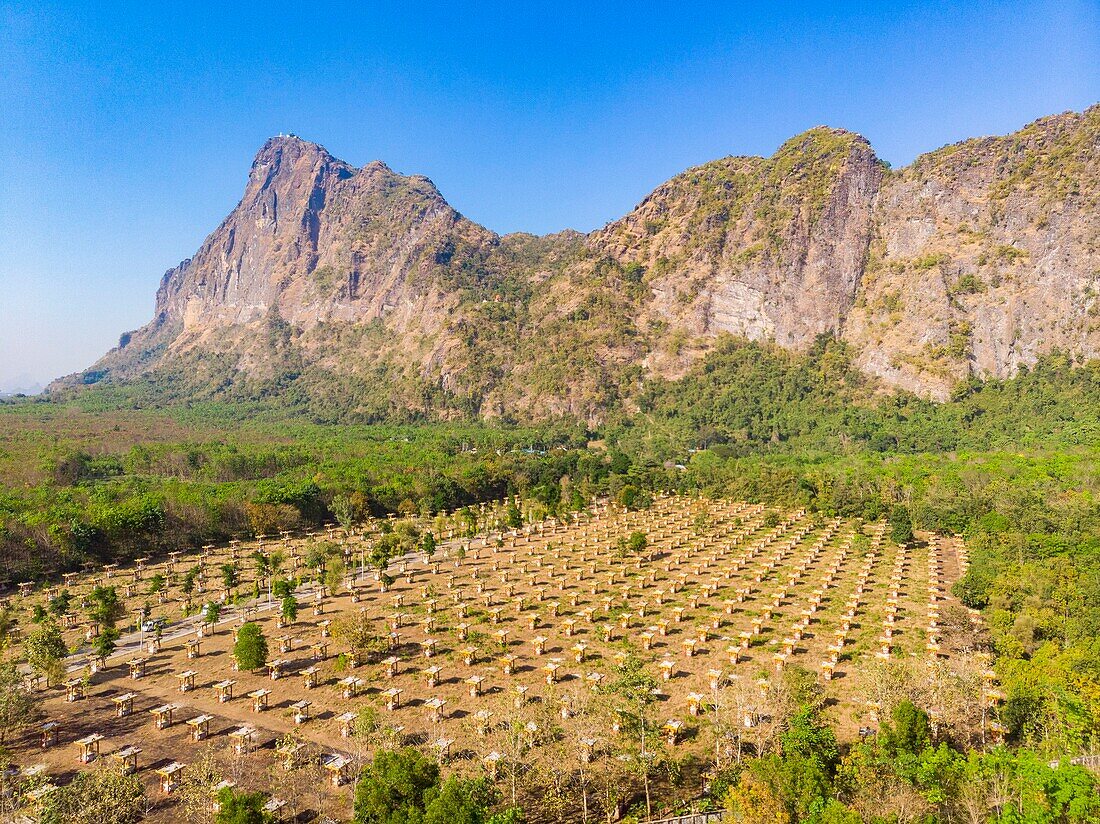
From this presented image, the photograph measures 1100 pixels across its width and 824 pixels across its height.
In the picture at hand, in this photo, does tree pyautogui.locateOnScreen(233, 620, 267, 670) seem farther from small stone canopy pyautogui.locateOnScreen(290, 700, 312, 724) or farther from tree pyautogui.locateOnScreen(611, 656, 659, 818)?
tree pyautogui.locateOnScreen(611, 656, 659, 818)

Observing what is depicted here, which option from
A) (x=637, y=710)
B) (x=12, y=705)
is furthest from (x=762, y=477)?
(x=12, y=705)

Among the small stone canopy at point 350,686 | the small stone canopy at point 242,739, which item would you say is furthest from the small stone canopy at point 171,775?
the small stone canopy at point 350,686

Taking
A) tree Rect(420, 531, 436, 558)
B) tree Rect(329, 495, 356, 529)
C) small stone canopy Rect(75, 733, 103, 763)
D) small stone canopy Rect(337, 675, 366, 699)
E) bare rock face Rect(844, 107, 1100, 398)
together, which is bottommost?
small stone canopy Rect(337, 675, 366, 699)

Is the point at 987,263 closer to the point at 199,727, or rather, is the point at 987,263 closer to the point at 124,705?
the point at 199,727

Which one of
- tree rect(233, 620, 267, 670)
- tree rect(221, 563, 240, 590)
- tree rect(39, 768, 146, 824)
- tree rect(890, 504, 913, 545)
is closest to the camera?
tree rect(39, 768, 146, 824)

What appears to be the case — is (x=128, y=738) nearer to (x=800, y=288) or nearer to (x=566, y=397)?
(x=566, y=397)

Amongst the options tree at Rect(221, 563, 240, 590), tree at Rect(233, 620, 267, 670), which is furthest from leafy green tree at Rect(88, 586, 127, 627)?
tree at Rect(233, 620, 267, 670)
